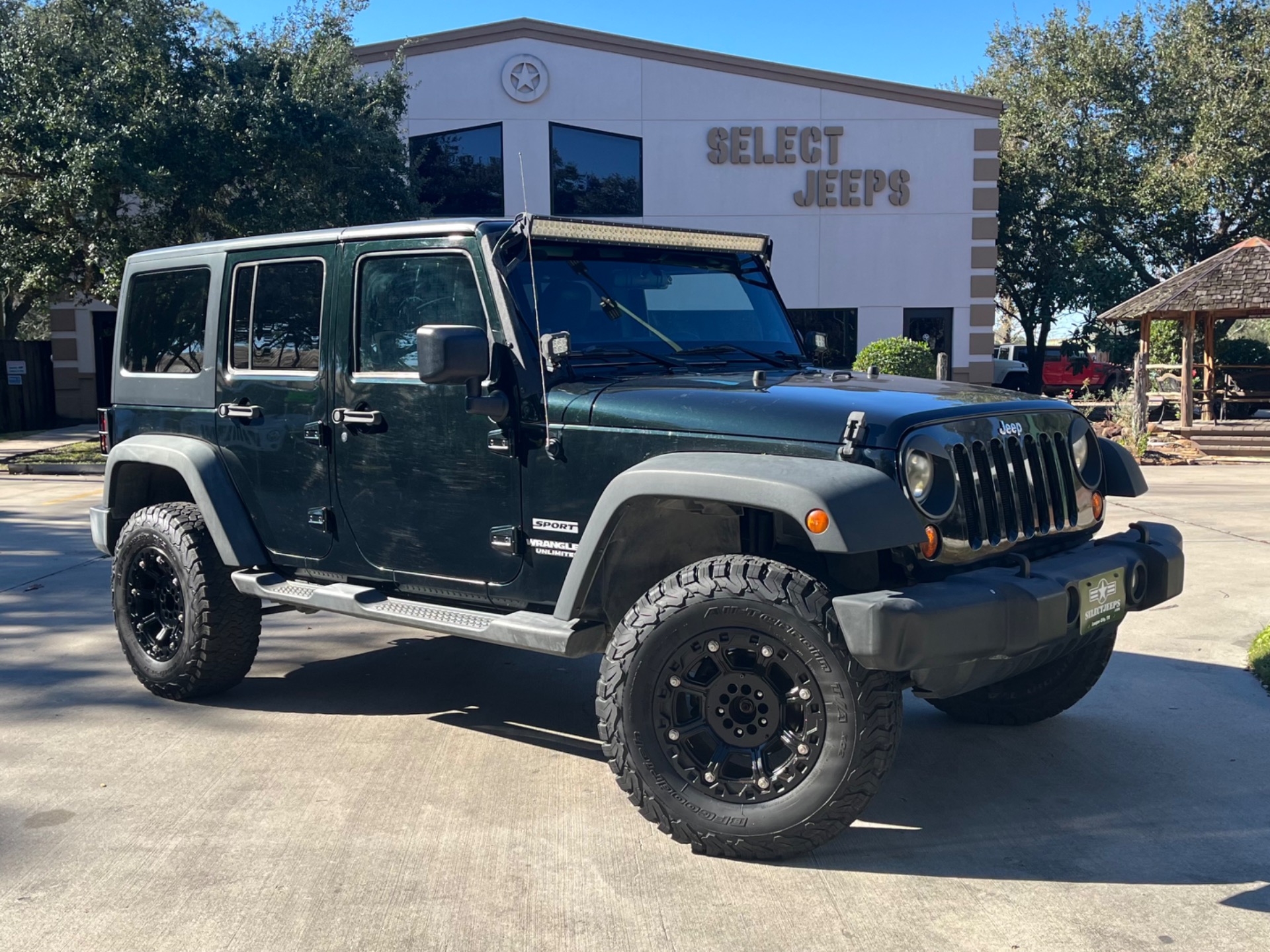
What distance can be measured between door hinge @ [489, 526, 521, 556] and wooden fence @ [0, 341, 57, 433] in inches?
759

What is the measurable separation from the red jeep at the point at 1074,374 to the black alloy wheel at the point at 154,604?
109ft

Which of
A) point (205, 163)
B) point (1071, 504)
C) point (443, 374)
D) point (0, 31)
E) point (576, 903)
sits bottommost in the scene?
point (576, 903)

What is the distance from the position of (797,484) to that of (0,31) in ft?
55.1

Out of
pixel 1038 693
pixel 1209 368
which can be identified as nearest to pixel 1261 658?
pixel 1038 693

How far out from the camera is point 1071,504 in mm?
4141

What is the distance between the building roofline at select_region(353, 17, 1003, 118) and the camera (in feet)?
67.7

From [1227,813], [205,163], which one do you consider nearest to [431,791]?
[1227,813]

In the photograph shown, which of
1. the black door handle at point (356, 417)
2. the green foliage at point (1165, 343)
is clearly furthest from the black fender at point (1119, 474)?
the green foliage at point (1165, 343)

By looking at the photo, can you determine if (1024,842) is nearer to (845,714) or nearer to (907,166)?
(845,714)

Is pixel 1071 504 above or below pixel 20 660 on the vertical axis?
above

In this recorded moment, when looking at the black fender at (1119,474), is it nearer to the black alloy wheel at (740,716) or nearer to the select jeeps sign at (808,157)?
the black alloy wheel at (740,716)

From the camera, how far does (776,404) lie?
3684mm

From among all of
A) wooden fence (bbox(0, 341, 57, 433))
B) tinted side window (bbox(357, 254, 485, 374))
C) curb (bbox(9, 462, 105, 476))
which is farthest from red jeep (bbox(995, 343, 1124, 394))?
tinted side window (bbox(357, 254, 485, 374))

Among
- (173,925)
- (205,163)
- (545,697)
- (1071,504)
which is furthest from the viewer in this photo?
(205,163)
